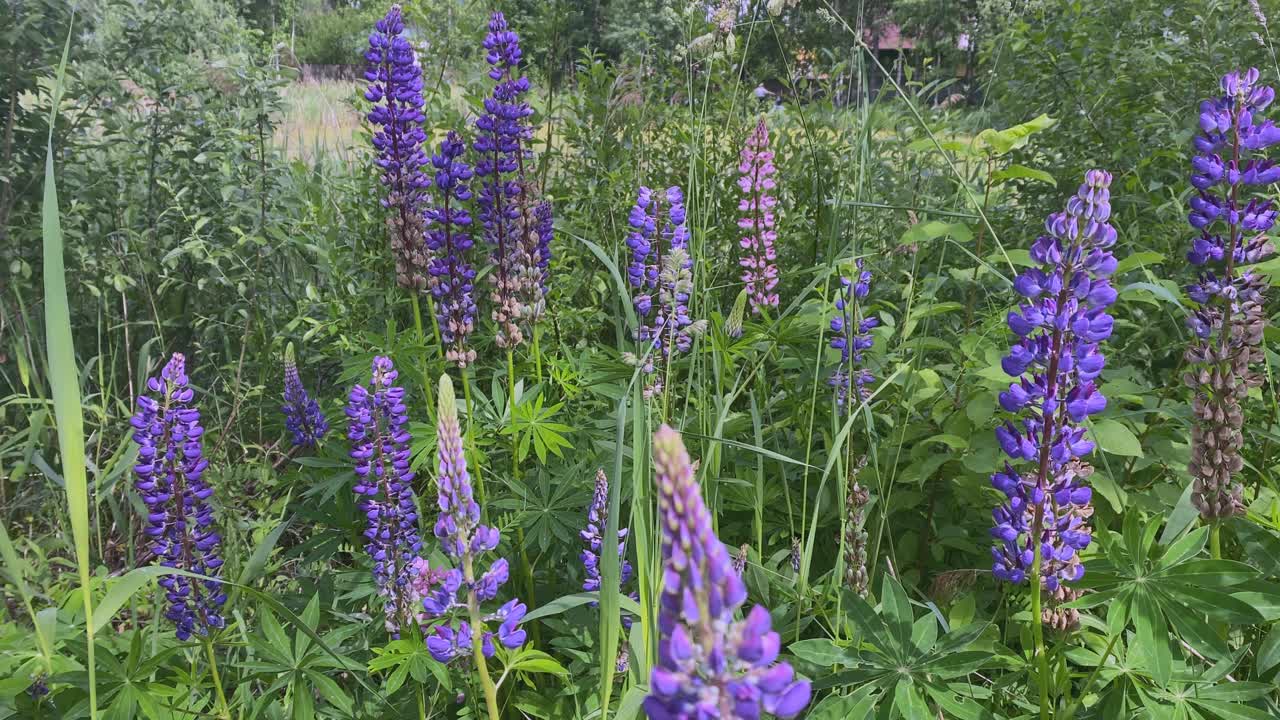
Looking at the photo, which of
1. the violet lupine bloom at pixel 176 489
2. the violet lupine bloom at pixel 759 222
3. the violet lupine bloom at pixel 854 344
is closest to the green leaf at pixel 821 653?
the violet lupine bloom at pixel 854 344

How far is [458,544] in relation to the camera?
4.16 ft

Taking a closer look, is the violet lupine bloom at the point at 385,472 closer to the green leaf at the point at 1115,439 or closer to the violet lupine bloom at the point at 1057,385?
the violet lupine bloom at the point at 1057,385

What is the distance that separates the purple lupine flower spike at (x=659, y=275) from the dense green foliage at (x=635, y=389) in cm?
10

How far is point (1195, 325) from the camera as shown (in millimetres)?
1935

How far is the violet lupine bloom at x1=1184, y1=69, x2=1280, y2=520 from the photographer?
1.84 meters

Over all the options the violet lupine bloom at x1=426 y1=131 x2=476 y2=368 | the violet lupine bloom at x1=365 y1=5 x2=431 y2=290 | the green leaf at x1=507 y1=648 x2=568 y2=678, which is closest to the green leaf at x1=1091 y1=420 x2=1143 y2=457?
the green leaf at x1=507 y1=648 x2=568 y2=678

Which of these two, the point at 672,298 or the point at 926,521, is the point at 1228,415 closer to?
the point at 926,521

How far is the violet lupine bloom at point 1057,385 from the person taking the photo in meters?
1.50

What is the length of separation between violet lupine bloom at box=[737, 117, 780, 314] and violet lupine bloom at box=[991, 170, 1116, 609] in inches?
70.8

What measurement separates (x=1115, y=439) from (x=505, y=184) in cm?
197

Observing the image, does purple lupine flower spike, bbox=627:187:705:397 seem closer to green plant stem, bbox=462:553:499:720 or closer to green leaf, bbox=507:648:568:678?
green leaf, bbox=507:648:568:678

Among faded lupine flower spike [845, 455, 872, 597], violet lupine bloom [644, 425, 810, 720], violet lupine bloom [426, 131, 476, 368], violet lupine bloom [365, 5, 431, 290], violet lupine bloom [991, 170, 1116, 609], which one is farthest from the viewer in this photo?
violet lupine bloom [426, 131, 476, 368]

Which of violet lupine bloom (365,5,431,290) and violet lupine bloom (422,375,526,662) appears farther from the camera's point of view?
violet lupine bloom (365,5,431,290)

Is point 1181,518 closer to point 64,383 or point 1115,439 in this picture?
point 1115,439
